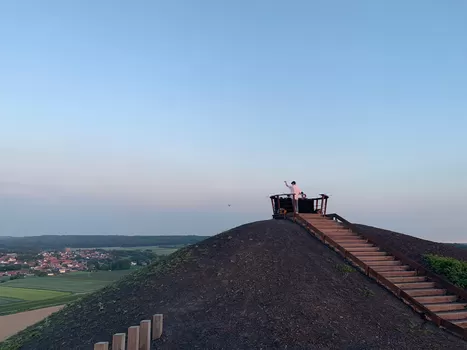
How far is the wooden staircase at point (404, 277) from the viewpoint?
1174 centimetres

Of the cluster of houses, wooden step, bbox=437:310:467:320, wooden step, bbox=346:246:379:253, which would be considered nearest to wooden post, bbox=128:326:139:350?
wooden step, bbox=437:310:467:320

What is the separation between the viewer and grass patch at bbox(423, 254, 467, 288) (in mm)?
14098

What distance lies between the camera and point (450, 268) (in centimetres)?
1468

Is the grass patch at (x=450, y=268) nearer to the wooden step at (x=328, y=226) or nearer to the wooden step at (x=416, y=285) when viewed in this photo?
the wooden step at (x=416, y=285)

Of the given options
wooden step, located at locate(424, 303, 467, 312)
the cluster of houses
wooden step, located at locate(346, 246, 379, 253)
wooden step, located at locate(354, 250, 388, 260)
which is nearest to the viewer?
wooden step, located at locate(424, 303, 467, 312)

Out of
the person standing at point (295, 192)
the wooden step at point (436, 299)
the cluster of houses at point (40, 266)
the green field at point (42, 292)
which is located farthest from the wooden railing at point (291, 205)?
the cluster of houses at point (40, 266)

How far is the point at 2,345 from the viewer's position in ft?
41.6

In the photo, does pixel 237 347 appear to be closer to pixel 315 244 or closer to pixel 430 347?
pixel 430 347

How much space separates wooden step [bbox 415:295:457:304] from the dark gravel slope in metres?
2.74

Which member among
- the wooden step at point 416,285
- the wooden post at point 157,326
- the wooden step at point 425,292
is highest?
the wooden step at point 416,285

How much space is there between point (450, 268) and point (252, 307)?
7.94 meters

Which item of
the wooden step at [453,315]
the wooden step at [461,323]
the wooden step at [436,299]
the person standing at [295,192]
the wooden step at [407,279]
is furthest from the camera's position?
the person standing at [295,192]

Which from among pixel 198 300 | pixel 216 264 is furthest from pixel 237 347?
pixel 216 264

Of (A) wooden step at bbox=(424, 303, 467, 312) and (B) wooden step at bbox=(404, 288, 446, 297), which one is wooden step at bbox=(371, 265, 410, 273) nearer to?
(B) wooden step at bbox=(404, 288, 446, 297)
